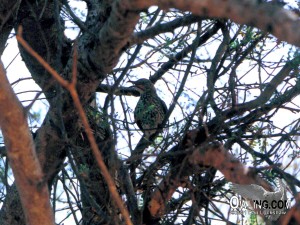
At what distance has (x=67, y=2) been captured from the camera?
4559mm

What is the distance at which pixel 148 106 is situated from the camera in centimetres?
507

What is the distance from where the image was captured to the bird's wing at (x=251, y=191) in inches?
139

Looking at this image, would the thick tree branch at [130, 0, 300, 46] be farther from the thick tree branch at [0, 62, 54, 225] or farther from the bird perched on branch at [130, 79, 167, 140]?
the bird perched on branch at [130, 79, 167, 140]

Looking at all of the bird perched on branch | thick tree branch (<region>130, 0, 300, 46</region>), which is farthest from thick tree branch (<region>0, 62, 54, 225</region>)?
the bird perched on branch

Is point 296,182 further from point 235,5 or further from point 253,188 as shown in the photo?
point 235,5

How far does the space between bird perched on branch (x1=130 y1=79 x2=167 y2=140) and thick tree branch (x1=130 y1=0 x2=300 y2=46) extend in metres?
2.64

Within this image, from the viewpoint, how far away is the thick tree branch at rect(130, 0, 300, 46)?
6.98 feet

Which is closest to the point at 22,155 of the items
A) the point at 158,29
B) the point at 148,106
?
the point at 158,29

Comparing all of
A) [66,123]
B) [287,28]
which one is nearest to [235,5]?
[287,28]

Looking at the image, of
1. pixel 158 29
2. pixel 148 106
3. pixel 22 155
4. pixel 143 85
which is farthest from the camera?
pixel 143 85

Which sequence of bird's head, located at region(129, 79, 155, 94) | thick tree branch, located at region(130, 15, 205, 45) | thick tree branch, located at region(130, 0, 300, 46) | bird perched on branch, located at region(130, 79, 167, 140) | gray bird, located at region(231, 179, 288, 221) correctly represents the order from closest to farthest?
1. thick tree branch, located at region(130, 0, 300, 46)
2. thick tree branch, located at region(130, 15, 205, 45)
3. gray bird, located at region(231, 179, 288, 221)
4. bird perched on branch, located at region(130, 79, 167, 140)
5. bird's head, located at region(129, 79, 155, 94)

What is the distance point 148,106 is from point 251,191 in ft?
5.29

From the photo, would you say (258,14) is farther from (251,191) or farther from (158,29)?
(251,191)

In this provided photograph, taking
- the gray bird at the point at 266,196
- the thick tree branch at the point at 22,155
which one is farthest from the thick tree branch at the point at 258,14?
the gray bird at the point at 266,196
